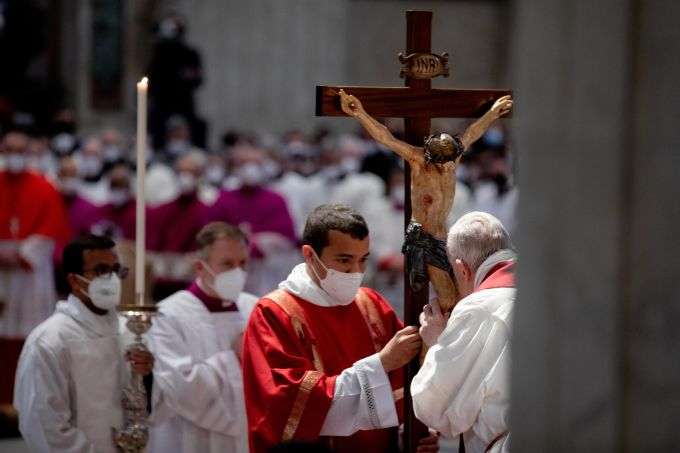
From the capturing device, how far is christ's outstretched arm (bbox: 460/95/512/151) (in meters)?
5.42

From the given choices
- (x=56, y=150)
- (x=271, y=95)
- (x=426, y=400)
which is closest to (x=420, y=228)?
(x=426, y=400)

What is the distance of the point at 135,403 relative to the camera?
18.7 ft

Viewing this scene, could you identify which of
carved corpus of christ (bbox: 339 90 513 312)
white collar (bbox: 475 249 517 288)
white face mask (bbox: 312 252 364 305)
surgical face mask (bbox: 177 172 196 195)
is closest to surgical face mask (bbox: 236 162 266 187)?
surgical face mask (bbox: 177 172 196 195)

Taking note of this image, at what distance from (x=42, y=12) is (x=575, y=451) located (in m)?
21.3

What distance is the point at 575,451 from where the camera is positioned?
3102mm

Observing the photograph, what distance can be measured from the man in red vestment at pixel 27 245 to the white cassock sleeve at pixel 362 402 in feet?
25.8

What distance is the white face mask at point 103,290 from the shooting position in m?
6.25

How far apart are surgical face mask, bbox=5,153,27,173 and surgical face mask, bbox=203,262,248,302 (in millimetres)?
6762

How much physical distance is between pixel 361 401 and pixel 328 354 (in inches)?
13.2

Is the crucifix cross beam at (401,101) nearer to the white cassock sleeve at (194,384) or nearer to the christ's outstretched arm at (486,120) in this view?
the christ's outstretched arm at (486,120)

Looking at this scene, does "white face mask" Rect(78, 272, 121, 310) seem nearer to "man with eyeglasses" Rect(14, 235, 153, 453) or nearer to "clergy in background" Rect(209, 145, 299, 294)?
"man with eyeglasses" Rect(14, 235, 153, 453)

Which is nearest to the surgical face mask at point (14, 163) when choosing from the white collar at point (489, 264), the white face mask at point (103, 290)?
the white face mask at point (103, 290)

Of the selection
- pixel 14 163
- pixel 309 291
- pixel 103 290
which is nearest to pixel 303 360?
pixel 309 291

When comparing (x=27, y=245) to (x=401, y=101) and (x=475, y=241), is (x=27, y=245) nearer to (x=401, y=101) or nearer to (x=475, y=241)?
(x=401, y=101)
